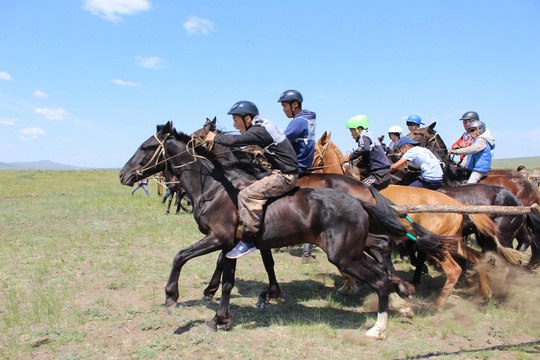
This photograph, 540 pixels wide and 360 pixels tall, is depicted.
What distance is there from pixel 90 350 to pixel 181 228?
8.97 meters

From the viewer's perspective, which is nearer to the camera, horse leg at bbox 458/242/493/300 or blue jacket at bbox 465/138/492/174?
horse leg at bbox 458/242/493/300

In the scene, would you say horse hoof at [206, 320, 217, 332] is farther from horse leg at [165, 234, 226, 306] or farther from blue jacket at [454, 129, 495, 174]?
blue jacket at [454, 129, 495, 174]

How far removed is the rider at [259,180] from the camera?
5605 millimetres

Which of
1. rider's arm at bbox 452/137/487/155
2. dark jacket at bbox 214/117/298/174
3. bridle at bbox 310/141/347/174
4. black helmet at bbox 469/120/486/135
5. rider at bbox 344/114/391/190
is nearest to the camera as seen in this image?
dark jacket at bbox 214/117/298/174

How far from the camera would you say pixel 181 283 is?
26.2ft

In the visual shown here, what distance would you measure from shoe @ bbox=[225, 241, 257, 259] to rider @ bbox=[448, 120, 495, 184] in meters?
6.25

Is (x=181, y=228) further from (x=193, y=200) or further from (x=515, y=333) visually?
(x=515, y=333)

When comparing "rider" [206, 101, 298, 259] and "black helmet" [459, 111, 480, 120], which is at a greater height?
"black helmet" [459, 111, 480, 120]

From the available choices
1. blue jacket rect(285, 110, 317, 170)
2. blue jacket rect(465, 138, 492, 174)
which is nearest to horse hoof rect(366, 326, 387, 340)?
blue jacket rect(285, 110, 317, 170)

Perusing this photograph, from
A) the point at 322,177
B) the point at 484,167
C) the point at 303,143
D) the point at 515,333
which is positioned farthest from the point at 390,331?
the point at 484,167

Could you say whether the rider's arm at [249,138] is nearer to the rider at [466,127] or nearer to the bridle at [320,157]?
the bridle at [320,157]

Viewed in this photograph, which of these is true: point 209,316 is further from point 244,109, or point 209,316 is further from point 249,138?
point 244,109

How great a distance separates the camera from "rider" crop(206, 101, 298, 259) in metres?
5.61

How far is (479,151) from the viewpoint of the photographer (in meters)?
9.83
